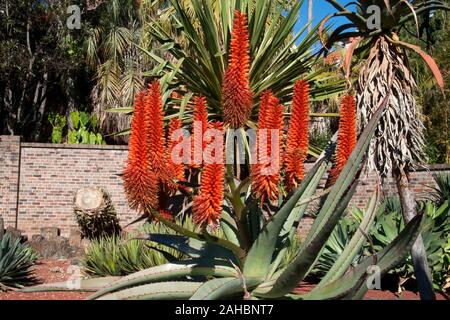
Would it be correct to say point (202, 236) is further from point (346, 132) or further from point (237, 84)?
point (346, 132)

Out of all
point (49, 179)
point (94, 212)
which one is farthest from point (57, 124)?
point (94, 212)

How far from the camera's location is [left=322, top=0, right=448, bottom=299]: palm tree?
4055 mm

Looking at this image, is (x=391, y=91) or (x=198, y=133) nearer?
(x=198, y=133)

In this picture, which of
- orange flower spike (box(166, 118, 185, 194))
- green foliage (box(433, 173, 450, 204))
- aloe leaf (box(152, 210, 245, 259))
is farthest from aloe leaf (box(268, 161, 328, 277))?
green foliage (box(433, 173, 450, 204))

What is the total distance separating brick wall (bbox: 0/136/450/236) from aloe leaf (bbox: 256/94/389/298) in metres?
9.61

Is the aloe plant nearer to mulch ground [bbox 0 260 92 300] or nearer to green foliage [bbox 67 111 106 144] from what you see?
mulch ground [bbox 0 260 92 300]

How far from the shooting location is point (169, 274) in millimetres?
3129

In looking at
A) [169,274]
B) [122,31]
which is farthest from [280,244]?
[122,31]

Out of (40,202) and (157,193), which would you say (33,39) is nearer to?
(40,202)

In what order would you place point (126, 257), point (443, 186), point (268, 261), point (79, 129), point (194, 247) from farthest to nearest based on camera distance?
point (79, 129), point (443, 186), point (126, 257), point (194, 247), point (268, 261)

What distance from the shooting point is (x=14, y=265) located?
7.69 meters

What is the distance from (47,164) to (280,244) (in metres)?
9.85

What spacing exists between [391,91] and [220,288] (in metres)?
2.22

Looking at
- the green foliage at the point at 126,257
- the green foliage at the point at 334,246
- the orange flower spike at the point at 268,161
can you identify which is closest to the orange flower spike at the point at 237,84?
the orange flower spike at the point at 268,161
